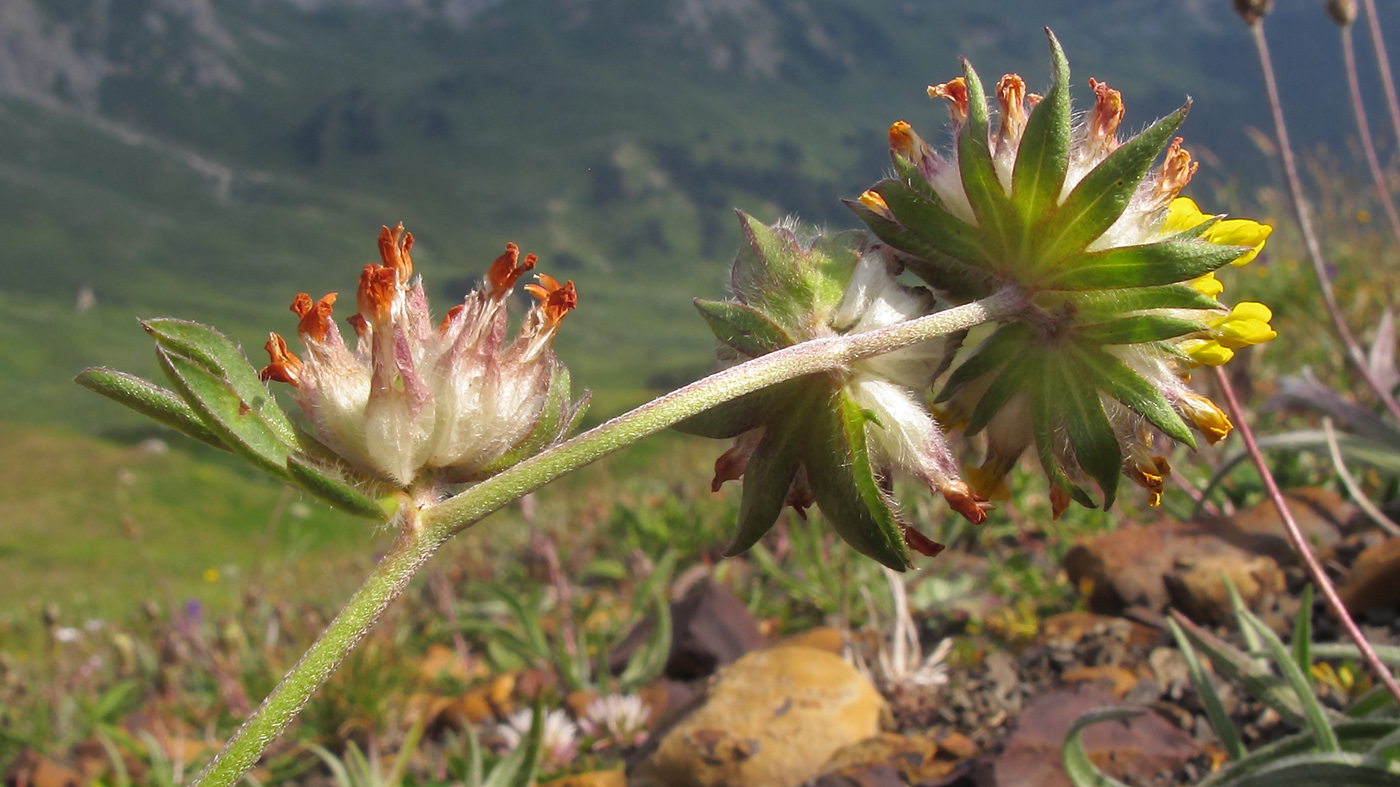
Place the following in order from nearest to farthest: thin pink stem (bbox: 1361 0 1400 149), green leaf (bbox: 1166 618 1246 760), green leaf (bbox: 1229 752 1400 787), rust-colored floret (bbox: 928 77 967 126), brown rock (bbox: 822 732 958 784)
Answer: rust-colored floret (bbox: 928 77 967 126) → green leaf (bbox: 1229 752 1400 787) → green leaf (bbox: 1166 618 1246 760) → brown rock (bbox: 822 732 958 784) → thin pink stem (bbox: 1361 0 1400 149)

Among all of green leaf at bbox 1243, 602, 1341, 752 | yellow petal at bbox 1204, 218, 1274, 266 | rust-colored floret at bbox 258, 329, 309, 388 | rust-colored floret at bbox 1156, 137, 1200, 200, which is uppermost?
rust-colored floret at bbox 258, 329, 309, 388

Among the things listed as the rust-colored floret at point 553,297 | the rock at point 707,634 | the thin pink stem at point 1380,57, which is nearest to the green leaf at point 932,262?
the rust-colored floret at point 553,297

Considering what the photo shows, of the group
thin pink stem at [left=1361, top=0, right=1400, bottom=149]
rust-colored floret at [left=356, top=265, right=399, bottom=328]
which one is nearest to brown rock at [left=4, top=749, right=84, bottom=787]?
rust-colored floret at [left=356, top=265, right=399, bottom=328]

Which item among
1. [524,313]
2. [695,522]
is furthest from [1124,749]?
[695,522]

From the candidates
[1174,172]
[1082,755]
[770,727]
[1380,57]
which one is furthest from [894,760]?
[1380,57]

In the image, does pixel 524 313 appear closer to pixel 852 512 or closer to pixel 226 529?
pixel 852 512

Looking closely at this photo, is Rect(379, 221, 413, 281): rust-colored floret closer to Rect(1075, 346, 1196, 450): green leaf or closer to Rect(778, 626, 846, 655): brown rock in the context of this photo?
Rect(1075, 346, 1196, 450): green leaf

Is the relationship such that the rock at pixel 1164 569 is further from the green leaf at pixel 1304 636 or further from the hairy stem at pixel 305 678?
the hairy stem at pixel 305 678
